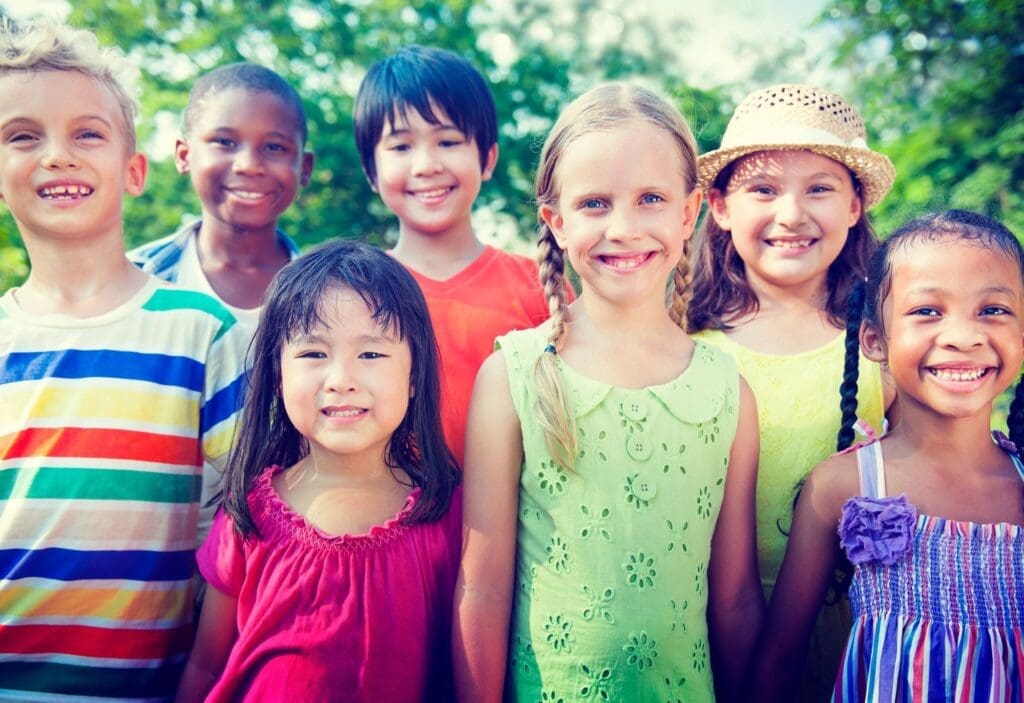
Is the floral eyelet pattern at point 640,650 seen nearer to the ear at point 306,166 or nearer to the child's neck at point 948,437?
the child's neck at point 948,437

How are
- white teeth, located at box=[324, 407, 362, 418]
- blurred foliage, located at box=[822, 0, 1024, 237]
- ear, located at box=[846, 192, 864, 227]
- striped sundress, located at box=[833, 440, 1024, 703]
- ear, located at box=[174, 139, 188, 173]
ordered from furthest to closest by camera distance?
blurred foliage, located at box=[822, 0, 1024, 237] < ear, located at box=[174, 139, 188, 173] < ear, located at box=[846, 192, 864, 227] < white teeth, located at box=[324, 407, 362, 418] < striped sundress, located at box=[833, 440, 1024, 703]

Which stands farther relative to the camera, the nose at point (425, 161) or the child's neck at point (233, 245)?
the child's neck at point (233, 245)

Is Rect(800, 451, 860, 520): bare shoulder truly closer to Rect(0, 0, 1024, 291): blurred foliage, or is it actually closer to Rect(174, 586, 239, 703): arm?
Rect(174, 586, 239, 703): arm

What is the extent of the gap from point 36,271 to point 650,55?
21.0 meters

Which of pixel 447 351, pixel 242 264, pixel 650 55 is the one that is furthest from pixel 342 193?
pixel 650 55

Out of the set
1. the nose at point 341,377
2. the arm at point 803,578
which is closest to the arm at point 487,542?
the nose at point 341,377

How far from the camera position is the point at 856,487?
2.19m

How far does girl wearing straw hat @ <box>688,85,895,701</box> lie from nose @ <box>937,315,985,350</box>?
469 millimetres

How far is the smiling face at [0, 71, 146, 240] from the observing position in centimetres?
237

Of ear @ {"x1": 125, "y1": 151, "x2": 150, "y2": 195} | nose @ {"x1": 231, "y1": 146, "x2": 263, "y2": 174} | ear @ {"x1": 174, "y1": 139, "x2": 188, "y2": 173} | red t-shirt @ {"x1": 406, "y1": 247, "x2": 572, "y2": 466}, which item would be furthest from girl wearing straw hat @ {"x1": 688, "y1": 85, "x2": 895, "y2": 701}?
ear @ {"x1": 174, "y1": 139, "x2": 188, "y2": 173}

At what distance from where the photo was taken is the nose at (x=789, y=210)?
2.68 metres

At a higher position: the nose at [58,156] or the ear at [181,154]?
the ear at [181,154]

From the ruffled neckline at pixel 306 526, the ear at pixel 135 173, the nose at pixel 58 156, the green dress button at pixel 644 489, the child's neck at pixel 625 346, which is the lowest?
the ruffled neckline at pixel 306 526

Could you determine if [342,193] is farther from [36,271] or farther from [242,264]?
[36,271]
